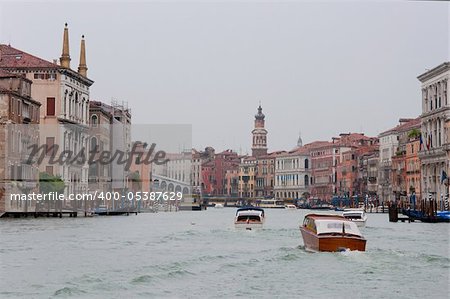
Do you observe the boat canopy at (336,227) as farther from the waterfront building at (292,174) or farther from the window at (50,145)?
the waterfront building at (292,174)

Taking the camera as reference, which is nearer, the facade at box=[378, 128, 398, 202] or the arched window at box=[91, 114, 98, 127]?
the arched window at box=[91, 114, 98, 127]

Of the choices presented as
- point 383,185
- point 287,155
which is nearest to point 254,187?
point 287,155

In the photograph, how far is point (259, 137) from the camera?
151 meters

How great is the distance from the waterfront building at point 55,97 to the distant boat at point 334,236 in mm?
34663

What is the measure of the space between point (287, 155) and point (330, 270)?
114m

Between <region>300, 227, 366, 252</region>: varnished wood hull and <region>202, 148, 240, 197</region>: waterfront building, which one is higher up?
<region>202, 148, 240, 197</region>: waterfront building

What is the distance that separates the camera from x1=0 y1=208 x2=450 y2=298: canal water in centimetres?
1583

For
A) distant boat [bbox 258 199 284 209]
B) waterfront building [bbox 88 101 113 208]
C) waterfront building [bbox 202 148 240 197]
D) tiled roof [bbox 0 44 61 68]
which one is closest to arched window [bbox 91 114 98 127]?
waterfront building [bbox 88 101 113 208]

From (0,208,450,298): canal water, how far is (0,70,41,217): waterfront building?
17.1 meters

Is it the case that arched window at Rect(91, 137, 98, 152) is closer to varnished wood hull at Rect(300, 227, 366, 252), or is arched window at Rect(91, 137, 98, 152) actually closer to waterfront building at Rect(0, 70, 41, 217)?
waterfront building at Rect(0, 70, 41, 217)

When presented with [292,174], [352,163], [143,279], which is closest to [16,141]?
[143,279]

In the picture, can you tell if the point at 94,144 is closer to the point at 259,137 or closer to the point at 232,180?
the point at 232,180

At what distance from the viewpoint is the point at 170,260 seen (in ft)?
69.3

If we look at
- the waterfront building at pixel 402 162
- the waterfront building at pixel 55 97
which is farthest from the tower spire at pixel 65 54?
the waterfront building at pixel 402 162
